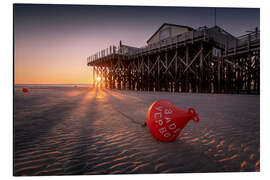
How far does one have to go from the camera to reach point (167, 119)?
4.91ft

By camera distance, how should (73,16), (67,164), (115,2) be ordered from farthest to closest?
(73,16)
(115,2)
(67,164)

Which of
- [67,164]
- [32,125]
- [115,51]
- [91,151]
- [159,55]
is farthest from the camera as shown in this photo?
[115,51]

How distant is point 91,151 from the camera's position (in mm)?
1538

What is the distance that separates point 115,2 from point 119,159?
10.3ft

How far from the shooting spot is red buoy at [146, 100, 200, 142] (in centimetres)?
147

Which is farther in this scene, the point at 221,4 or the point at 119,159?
the point at 221,4

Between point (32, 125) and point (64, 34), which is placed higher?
point (64, 34)

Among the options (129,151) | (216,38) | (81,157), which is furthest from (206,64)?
(81,157)

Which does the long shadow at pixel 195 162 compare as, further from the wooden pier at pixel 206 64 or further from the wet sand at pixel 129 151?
the wooden pier at pixel 206 64

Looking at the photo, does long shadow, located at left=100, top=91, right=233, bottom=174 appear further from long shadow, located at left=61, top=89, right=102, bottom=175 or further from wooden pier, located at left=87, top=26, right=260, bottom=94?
wooden pier, located at left=87, top=26, right=260, bottom=94

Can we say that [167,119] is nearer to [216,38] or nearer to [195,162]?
[195,162]

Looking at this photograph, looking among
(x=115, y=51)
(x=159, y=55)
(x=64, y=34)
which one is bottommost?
(x=64, y=34)

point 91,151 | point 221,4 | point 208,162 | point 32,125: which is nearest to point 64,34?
point 32,125

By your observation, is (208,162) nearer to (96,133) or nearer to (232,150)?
(232,150)
